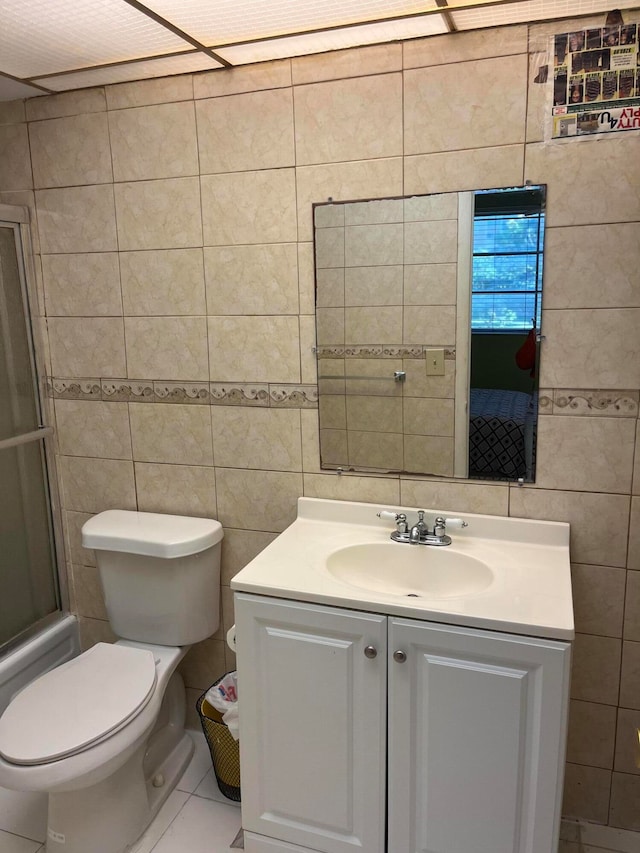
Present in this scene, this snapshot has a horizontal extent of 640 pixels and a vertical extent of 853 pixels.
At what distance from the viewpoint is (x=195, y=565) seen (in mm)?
2064

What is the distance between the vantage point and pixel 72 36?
164cm

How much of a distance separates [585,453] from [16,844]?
1.93 meters

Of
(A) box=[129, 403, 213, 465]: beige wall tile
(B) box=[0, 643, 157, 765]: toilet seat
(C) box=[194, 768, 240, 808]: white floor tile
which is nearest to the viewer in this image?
(B) box=[0, 643, 157, 765]: toilet seat

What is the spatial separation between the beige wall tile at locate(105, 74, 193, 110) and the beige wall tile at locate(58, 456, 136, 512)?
3.71 ft

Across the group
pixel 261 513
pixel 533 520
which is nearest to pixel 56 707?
pixel 261 513

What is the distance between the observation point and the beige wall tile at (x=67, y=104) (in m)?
2.04

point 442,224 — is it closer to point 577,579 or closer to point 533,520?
point 533,520

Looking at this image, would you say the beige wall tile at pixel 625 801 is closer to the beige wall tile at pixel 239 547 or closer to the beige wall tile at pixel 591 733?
the beige wall tile at pixel 591 733

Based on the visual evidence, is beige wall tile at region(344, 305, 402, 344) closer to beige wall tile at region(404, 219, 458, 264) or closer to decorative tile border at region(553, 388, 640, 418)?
beige wall tile at region(404, 219, 458, 264)

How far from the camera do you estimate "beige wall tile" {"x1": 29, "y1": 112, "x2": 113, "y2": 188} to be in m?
2.07

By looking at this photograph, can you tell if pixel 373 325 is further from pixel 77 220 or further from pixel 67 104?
pixel 67 104

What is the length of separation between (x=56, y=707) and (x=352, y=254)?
1.46 meters

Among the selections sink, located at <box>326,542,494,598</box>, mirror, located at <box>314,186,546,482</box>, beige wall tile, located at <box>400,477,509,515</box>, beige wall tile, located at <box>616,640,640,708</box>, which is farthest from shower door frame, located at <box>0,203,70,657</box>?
beige wall tile, located at <box>616,640,640,708</box>

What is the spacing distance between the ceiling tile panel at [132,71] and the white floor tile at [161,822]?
2167mm
